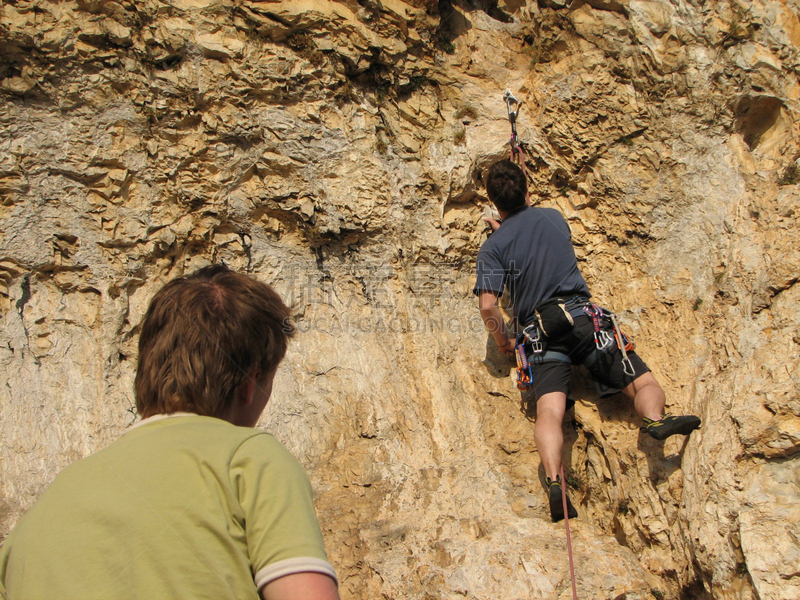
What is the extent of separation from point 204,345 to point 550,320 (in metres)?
2.96

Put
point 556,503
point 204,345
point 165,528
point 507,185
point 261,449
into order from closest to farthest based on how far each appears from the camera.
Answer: point 165,528, point 261,449, point 204,345, point 556,503, point 507,185

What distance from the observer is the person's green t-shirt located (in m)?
1.14

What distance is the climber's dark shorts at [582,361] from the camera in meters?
3.85

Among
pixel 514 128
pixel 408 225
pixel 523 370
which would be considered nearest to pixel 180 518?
pixel 523 370

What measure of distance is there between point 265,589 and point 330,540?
264 centimetres

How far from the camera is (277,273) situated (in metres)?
4.82

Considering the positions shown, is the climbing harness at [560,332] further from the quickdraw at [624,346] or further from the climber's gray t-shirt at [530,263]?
the climber's gray t-shirt at [530,263]

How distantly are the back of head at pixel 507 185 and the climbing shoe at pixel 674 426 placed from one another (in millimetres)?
1950

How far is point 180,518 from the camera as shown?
1.18m

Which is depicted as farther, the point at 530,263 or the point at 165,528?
the point at 530,263

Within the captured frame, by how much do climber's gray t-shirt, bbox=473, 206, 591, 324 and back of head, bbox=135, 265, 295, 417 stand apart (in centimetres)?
289

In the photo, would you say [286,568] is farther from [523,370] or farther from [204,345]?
[523,370]

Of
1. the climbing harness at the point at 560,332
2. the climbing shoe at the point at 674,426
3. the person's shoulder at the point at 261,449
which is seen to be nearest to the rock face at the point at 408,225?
the climbing shoe at the point at 674,426

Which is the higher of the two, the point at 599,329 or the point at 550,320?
the point at 599,329
